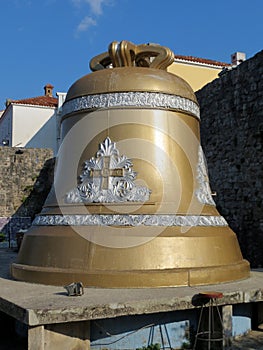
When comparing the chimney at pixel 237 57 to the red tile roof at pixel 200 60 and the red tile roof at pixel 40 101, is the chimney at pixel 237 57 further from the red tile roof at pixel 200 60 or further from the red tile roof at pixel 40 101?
the red tile roof at pixel 40 101

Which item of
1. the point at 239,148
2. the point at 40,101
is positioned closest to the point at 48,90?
the point at 40,101

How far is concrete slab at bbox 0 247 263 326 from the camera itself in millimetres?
3789

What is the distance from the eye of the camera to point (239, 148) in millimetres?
10258

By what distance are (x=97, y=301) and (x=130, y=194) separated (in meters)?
1.61

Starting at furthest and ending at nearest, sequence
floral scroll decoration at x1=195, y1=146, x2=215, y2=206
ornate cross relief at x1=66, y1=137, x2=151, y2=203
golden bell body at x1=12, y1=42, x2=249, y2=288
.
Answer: floral scroll decoration at x1=195, y1=146, x2=215, y2=206 < ornate cross relief at x1=66, y1=137, x2=151, y2=203 < golden bell body at x1=12, y1=42, x2=249, y2=288

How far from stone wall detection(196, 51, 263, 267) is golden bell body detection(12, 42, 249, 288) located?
12.3ft

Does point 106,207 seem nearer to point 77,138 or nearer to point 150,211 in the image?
point 150,211

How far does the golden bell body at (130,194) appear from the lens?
4930 mm

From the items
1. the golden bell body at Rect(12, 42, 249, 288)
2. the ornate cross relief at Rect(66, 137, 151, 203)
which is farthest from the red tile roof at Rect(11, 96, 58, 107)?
the ornate cross relief at Rect(66, 137, 151, 203)

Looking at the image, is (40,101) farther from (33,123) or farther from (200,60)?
(200,60)

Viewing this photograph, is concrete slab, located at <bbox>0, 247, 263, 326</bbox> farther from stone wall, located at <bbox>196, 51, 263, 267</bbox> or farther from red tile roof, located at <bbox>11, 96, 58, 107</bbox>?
red tile roof, located at <bbox>11, 96, 58, 107</bbox>

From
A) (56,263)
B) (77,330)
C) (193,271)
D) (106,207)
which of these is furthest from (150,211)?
(77,330)

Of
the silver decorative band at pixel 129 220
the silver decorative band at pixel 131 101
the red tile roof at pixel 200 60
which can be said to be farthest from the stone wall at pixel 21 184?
the silver decorative band at pixel 129 220

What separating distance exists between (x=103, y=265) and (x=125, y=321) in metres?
0.68
